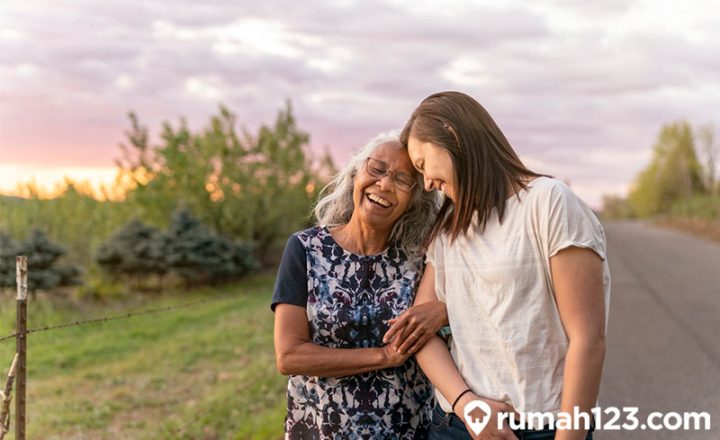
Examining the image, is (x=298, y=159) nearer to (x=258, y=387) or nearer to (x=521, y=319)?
(x=258, y=387)

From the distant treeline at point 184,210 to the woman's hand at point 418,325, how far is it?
13.6m

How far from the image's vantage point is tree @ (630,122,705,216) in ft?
172

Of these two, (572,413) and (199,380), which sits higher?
(572,413)

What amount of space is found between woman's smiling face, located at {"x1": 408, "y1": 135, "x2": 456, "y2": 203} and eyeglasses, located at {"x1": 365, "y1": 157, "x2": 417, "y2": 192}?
12.8 inches

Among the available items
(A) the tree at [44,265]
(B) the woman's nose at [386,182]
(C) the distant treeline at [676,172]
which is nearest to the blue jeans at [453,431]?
(B) the woman's nose at [386,182]

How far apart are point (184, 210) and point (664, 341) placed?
13725mm

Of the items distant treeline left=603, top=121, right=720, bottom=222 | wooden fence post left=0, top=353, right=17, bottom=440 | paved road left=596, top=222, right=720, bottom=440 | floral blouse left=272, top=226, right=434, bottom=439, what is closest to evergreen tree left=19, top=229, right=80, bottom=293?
paved road left=596, top=222, right=720, bottom=440

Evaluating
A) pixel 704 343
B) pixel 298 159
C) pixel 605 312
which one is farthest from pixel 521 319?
pixel 298 159

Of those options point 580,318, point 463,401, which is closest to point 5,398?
point 463,401

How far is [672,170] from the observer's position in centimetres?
5519

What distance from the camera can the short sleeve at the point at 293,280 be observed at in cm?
285

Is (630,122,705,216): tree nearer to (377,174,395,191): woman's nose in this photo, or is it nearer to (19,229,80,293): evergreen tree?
(19,229,80,293): evergreen tree

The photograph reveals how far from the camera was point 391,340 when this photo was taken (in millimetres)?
2699

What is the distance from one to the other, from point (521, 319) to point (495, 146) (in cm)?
53
